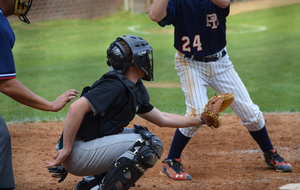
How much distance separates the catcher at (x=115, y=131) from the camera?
250cm

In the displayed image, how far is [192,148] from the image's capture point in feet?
14.5

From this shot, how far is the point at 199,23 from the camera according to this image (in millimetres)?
3484

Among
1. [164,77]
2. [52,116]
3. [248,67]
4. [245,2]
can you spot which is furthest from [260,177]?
[245,2]

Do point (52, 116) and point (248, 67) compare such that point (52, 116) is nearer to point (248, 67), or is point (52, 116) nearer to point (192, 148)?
point (192, 148)

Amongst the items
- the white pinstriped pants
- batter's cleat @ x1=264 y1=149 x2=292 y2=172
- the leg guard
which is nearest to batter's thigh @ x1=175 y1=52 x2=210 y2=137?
the white pinstriped pants

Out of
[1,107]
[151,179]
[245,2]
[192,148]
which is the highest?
[151,179]

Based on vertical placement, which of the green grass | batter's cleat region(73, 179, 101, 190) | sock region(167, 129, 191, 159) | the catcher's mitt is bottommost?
the green grass

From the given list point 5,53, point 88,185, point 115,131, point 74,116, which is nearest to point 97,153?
point 115,131

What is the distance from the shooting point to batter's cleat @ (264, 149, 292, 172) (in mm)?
3568

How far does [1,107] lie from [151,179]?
12.0 ft

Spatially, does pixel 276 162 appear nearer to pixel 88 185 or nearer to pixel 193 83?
pixel 193 83

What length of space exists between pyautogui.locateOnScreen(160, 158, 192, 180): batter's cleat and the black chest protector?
0.96 metres

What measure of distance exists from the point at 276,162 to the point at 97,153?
66.9 inches

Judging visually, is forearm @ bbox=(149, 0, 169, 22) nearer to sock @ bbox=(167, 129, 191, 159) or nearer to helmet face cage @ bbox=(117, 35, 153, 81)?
helmet face cage @ bbox=(117, 35, 153, 81)
